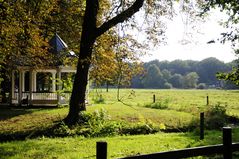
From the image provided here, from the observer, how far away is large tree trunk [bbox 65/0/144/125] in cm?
2105

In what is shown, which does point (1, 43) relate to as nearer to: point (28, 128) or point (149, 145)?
point (28, 128)

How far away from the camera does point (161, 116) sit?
2789 centimetres

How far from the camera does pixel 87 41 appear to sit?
22406 millimetres

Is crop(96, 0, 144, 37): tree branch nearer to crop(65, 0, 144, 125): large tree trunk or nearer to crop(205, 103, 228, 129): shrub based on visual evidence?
crop(65, 0, 144, 125): large tree trunk

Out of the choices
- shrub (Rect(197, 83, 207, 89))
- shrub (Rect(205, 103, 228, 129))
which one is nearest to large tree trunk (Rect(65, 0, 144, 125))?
shrub (Rect(205, 103, 228, 129))

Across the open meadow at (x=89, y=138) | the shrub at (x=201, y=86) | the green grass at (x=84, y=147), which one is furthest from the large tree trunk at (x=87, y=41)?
the shrub at (x=201, y=86)

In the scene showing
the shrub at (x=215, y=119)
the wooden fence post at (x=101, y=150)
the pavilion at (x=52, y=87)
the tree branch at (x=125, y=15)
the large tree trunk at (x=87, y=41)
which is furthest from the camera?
the pavilion at (x=52, y=87)

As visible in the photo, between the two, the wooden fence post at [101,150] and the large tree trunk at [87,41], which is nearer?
the wooden fence post at [101,150]

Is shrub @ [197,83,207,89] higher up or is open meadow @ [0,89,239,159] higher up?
shrub @ [197,83,207,89]

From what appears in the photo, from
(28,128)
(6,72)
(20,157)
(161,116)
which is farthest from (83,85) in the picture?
(6,72)

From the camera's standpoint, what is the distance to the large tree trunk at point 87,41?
69.1 ft

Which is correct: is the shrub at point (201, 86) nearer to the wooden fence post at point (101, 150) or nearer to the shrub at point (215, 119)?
the shrub at point (215, 119)

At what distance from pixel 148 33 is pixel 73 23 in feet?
42.6

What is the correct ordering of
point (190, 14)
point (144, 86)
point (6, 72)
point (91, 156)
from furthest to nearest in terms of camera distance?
point (144, 86)
point (6, 72)
point (190, 14)
point (91, 156)
